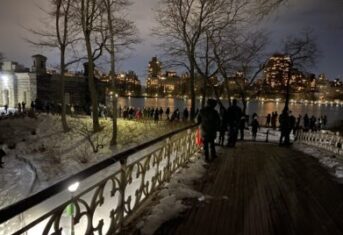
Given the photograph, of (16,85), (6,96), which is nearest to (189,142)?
(16,85)

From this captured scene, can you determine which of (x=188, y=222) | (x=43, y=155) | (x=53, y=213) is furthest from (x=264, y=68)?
(x=53, y=213)

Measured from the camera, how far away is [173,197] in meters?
5.62

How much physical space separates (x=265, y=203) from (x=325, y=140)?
11.6m

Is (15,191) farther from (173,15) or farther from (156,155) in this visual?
(173,15)

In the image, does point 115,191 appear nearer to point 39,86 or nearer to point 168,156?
point 168,156

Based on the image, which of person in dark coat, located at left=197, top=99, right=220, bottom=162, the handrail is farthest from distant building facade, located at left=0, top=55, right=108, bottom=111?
the handrail

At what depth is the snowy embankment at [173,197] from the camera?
4.57m

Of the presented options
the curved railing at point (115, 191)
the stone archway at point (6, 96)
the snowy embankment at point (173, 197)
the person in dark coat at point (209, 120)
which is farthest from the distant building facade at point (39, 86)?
the snowy embankment at point (173, 197)

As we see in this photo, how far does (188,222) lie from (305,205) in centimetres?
228

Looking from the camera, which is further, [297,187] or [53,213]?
[297,187]

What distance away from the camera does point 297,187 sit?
22.1 ft

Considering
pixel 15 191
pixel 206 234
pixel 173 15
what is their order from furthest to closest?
pixel 173 15 → pixel 15 191 → pixel 206 234

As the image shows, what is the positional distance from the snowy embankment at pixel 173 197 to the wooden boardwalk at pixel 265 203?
0.16 meters

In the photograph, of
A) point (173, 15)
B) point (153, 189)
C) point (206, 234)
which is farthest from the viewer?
point (173, 15)
